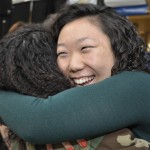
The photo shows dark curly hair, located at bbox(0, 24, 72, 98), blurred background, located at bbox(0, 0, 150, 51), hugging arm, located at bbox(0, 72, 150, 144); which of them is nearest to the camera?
hugging arm, located at bbox(0, 72, 150, 144)

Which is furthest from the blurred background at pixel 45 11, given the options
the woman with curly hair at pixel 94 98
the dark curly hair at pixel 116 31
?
the woman with curly hair at pixel 94 98

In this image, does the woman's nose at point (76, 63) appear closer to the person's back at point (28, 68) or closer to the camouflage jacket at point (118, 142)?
the person's back at point (28, 68)

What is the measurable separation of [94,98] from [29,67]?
0.23 meters

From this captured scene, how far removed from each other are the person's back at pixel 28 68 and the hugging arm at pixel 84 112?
7 centimetres

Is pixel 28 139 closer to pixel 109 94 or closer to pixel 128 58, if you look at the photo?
pixel 109 94

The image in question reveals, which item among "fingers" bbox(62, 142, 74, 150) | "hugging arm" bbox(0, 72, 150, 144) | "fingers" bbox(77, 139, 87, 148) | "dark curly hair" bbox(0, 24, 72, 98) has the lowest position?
"fingers" bbox(62, 142, 74, 150)

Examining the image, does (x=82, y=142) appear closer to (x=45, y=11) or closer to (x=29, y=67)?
(x=29, y=67)

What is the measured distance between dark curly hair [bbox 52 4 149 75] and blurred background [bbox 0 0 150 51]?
2.48ft

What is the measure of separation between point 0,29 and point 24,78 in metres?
1.36

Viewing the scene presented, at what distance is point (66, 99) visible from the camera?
0.92 metres

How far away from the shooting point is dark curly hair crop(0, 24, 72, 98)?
1.01m

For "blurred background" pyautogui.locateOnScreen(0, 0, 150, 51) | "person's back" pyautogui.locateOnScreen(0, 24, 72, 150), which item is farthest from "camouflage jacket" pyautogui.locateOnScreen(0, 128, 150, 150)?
"blurred background" pyautogui.locateOnScreen(0, 0, 150, 51)

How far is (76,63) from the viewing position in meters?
1.06

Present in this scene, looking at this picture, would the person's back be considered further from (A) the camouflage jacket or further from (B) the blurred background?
(B) the blurred background
